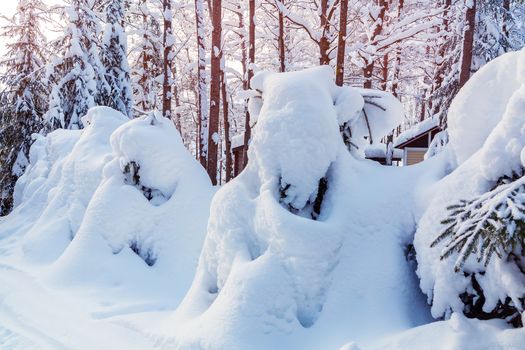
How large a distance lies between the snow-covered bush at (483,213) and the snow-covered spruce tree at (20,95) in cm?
1901

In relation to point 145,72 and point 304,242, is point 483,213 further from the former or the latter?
point 145,72

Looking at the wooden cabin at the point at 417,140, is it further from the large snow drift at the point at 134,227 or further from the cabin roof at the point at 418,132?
the large snow drift at the point at 134,227

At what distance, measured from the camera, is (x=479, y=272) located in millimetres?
3785

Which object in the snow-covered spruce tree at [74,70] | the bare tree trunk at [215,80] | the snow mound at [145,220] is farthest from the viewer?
the snow-covered spruce tree at [74,70]

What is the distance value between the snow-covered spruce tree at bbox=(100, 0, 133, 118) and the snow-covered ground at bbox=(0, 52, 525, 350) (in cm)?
1420

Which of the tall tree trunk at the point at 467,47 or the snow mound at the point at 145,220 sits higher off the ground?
the tall tree trunk at the point at 467,47

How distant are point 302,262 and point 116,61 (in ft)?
61.7

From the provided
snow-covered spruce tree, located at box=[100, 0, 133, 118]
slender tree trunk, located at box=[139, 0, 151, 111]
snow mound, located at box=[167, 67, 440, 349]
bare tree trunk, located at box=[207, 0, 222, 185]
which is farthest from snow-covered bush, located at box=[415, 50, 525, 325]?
slender tree trunk, located at box=[139, 0, 151, 111]

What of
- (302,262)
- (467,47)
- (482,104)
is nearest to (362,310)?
(302,262)

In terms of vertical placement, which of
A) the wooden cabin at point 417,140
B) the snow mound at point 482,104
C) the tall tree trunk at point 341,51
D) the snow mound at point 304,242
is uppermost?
the tall tree trunk at point 341,51

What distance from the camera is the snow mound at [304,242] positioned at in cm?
462

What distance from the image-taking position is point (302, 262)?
4.83 metres

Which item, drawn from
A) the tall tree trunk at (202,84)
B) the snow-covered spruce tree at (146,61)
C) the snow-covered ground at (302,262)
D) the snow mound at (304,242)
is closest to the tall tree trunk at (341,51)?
the tall tree trunk at (202,84)

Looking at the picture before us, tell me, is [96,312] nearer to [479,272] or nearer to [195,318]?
[195,318]
